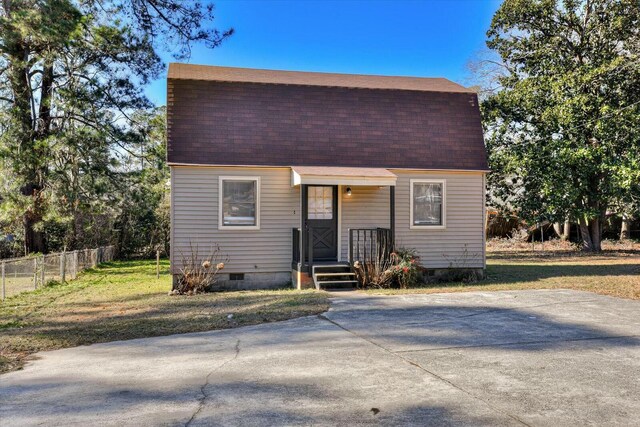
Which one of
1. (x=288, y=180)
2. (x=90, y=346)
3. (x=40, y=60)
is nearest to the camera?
(x=90, y=346)

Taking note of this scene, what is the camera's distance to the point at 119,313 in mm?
9055

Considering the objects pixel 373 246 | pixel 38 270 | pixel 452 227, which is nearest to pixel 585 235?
pixel 452 227

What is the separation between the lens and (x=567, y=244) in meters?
24.6

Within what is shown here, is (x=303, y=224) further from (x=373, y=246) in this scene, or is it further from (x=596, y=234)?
(x=596, y=234)

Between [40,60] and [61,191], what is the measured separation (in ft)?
13.8

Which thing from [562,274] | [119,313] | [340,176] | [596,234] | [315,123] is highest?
[315,123]

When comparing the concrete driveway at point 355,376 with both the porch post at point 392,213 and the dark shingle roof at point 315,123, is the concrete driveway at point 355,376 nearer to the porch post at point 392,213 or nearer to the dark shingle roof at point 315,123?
the porch post at point 392,213

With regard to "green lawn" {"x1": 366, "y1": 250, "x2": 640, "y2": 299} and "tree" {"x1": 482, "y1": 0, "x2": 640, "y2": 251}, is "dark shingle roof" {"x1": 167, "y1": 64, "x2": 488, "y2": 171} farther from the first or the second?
"tree" {"x1": 482, "y1": 0, "x2": 640, "y2": 251}

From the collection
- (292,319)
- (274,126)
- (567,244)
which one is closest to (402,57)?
(567,244)

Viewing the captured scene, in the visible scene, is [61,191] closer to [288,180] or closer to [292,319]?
[288,180]

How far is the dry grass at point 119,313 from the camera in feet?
23.1

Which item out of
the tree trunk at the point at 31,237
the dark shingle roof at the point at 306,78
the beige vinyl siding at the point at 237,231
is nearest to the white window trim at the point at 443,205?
the dark shingle roof at the point at 306,78

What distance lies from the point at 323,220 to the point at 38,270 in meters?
7.31

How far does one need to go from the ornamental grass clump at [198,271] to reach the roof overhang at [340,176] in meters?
2.57
